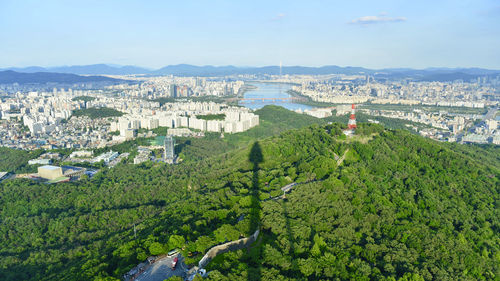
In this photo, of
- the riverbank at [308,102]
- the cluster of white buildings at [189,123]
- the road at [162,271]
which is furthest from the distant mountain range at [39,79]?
the road at [162,271]

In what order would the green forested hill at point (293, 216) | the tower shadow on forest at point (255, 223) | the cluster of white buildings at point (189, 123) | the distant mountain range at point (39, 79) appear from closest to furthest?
1. the tower shadow on forest at point (255, 223)
2. the green forested hill at point (293, 216)
3. the cluster of white buildings at point (189, 123)
4. the distant mountain range at point (39, 79)

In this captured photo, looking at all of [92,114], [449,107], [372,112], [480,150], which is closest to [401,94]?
[449,107]

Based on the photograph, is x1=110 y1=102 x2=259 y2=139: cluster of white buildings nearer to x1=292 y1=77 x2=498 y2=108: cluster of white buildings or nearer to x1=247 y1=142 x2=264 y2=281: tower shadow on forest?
x1=247 y1=142 x2=264 y2=281: tower shadow on forest

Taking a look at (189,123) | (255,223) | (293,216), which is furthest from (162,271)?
(189,123)

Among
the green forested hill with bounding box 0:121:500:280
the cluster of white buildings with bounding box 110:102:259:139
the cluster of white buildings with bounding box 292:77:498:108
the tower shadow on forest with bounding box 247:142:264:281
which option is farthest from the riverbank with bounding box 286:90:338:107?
the tower shadow on forest with bounding box 247:142:264:281

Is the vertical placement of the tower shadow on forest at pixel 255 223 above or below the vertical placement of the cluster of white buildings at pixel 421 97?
below

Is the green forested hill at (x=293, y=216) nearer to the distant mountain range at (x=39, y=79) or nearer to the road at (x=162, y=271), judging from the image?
the road at (x=162, y=271)
